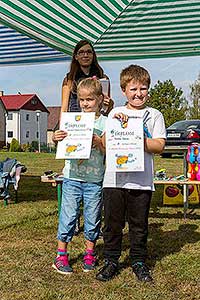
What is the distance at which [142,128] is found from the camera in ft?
11.3

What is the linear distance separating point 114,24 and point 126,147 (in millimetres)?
3207

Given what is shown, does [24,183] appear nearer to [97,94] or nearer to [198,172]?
[198,172]

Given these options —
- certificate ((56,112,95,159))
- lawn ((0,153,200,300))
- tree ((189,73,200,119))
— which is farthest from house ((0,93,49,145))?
certificate ((56,112,95,159))

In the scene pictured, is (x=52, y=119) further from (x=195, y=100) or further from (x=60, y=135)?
(x=60, y=135)

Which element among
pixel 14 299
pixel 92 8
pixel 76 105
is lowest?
pixel 14 299

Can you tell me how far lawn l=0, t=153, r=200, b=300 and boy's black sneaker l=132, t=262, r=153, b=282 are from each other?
5cm

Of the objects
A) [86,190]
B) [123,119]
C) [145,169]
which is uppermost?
[123,119]

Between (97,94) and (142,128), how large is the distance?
519 millimetres

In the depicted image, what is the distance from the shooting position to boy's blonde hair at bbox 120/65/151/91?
11.7ft

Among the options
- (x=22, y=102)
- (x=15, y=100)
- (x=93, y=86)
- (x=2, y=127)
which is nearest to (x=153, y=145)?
(x=93, y=86)

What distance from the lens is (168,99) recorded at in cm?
3284

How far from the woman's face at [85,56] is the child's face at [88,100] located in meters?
0.84

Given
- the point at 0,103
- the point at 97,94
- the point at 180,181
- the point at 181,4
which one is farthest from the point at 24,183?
the point at 0,103

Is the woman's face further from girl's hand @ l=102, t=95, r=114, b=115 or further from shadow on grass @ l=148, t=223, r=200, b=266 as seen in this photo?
shadow on grass @ l=148, t=223, r=200, b=266
